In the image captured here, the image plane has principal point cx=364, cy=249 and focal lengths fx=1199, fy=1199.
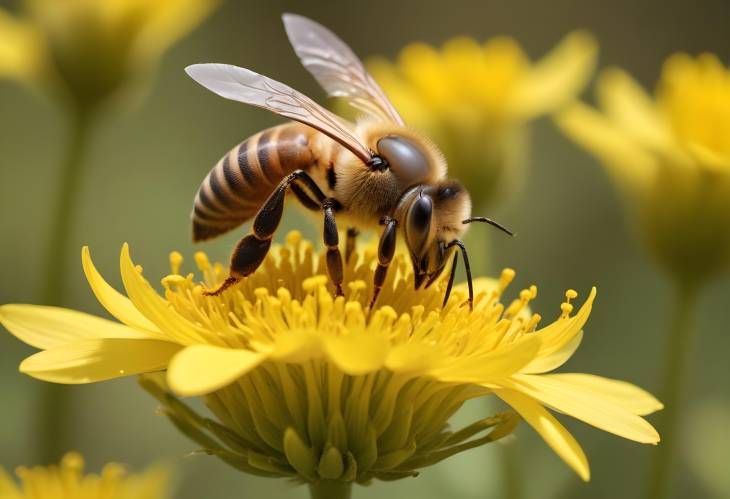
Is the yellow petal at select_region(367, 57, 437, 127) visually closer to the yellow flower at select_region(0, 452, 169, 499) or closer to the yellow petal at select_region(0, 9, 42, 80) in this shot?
the yellow petal at select_region(0, 9, 42, 80)

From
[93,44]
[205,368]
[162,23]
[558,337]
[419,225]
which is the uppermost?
[162,23]

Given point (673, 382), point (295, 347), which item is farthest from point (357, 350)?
point (673, 382)

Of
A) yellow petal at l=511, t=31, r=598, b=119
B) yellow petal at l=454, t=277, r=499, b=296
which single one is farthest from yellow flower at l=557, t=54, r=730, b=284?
yellow petal at l=454, t=277, r=499, b=296

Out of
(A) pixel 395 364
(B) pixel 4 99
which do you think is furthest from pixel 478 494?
(B) pixel 4 99

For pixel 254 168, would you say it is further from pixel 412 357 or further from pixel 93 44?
pixel 93 44

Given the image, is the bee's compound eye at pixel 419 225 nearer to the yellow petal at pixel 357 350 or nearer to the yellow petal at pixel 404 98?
the yellow petal at pixel 357 350

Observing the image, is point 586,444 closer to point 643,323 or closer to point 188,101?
point 643,323
